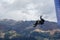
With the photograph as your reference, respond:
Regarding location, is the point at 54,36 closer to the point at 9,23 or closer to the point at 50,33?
the point at 50,33

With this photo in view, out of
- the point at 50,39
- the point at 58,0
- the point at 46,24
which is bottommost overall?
the point at 50,39

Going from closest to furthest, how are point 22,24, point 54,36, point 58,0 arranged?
point 58,0, point 54,36, point 22,24

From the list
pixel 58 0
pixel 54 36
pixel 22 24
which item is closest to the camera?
pixel 58 0

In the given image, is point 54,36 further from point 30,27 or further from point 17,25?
point 17,25

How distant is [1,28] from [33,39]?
9.61 meters

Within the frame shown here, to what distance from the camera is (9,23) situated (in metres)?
62.6

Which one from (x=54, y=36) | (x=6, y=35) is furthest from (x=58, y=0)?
(x=6, y=35)

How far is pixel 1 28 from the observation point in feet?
197

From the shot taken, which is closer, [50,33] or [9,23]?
[50,33]

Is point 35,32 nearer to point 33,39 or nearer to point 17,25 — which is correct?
point 33,39

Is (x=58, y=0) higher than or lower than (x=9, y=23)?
higher

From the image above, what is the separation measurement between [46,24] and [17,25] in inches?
356

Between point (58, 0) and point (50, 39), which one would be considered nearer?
point (58, 0)

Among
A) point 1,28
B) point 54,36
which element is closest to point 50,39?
point 54,36
